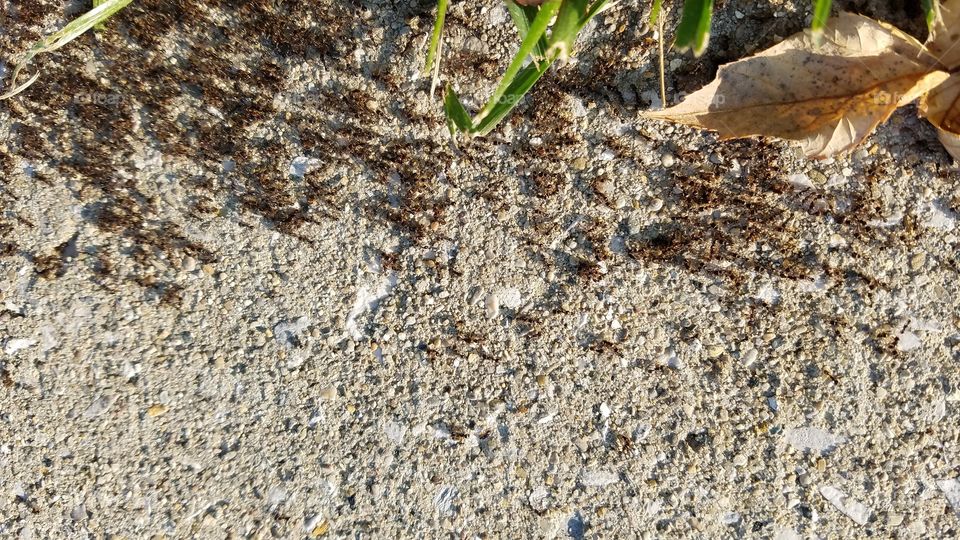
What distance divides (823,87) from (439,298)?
1362 millimetres

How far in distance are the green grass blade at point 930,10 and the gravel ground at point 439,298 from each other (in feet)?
1.02

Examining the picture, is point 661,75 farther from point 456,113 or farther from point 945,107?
point 945,107

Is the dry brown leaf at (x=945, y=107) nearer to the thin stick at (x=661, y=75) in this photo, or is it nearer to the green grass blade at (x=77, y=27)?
the thin stick at (x=661, y=75)

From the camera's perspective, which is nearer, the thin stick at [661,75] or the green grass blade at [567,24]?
the green grass blade at [567,24]

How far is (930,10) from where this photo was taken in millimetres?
1900

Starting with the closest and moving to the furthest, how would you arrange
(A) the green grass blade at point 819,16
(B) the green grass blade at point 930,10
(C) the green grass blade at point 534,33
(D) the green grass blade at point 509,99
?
(A) the green grass blade at point 819,16 < (C) the green grass blade at point 534,33 < (B) the green grass blade at point 930,10 < (D) the green grass blade at point 509,99

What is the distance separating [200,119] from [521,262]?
1.19 m

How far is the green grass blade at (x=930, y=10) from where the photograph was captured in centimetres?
190

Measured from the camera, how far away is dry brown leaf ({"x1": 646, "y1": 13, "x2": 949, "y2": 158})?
1.93 m

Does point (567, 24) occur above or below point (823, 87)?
above

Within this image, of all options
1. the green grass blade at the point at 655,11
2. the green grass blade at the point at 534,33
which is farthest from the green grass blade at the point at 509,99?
the green grass blade at the point at 655,11

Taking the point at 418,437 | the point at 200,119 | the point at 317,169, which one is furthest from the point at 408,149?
the point at 418,437

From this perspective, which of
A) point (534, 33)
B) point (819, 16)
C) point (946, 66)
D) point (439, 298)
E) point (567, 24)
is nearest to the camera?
point (819, 16)

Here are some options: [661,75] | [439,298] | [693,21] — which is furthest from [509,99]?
[439,298]
